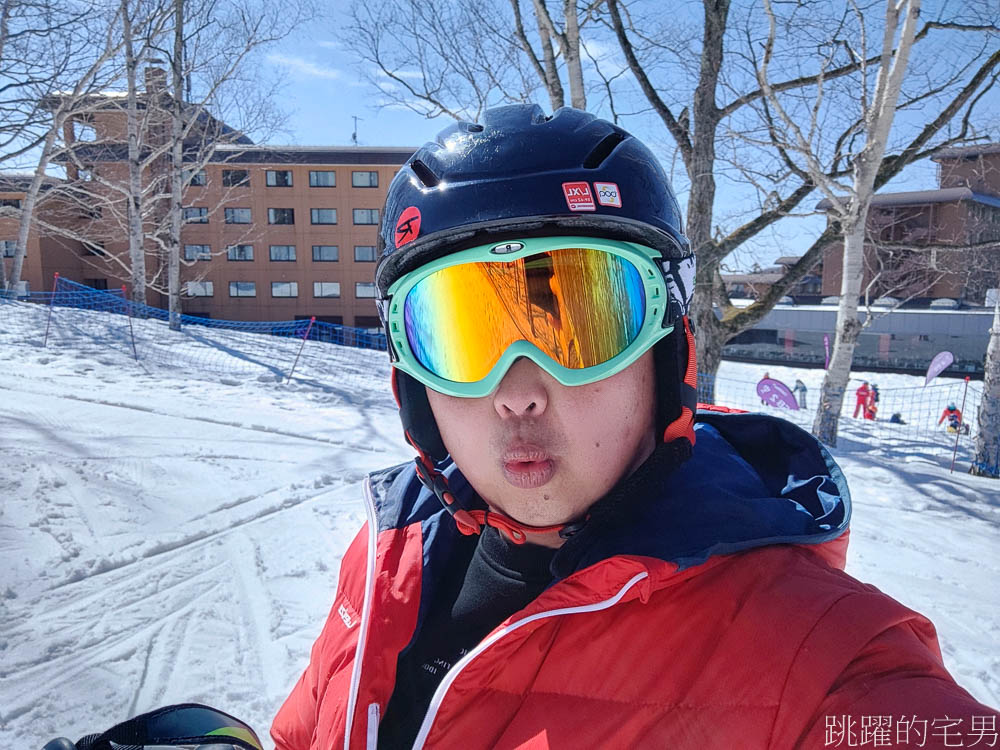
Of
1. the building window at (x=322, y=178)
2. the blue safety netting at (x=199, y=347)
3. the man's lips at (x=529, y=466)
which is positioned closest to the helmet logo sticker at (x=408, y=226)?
the man's lips at (x=529, y=466)

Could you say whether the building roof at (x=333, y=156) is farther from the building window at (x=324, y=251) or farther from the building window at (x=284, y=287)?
the building window at (x=284, y=287)

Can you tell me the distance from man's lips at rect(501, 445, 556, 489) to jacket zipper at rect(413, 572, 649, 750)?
0.24 m

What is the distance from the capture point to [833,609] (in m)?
0.88

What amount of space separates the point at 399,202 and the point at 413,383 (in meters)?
0.52

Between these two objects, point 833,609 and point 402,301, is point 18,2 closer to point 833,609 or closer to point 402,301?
point 402,301

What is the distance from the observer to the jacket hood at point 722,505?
3.31 ft

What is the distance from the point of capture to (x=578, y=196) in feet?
4.05

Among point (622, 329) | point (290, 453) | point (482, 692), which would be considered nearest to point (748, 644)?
point (482, 692)

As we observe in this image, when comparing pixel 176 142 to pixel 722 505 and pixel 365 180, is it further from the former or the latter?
pixel 722 505

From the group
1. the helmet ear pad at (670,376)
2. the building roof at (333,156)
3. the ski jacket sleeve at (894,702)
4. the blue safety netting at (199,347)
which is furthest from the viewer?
the building roof at (333,156)

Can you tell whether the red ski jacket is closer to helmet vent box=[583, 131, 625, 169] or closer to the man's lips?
the man's lips

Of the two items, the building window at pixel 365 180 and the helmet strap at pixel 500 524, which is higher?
the building window at pixel 365 180

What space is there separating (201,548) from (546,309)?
12.1 ft

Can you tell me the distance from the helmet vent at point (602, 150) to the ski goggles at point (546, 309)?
0.23 meters
